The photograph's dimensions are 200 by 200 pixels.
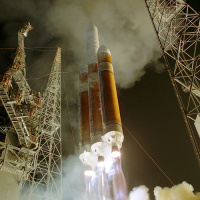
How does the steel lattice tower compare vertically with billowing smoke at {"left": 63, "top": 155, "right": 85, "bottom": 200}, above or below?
above

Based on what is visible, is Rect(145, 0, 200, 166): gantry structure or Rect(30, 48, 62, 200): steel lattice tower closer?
Rect(145, 0, 200, 166): gantry structure

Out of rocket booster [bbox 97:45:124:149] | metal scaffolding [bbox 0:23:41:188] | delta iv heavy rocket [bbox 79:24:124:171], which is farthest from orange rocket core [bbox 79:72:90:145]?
metal scaffolding [bbox 0:23:41:188]

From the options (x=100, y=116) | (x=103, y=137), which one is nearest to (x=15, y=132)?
(x=100, y=116)

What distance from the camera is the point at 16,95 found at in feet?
57.5

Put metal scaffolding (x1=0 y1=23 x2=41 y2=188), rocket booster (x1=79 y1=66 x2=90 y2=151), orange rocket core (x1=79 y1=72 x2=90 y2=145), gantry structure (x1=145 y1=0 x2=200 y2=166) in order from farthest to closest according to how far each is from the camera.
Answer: metal scaffolding (x1=0 y1=23 x2=41 y2=188), orange rocket core (x1=79 y1=72 x2=90 y2=145), rocket booster (x1=79 y1=66 x2=90 y2=151), gantry structure (x1=145 y1=0 x2=200 y2=166)

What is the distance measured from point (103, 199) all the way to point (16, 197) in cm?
952

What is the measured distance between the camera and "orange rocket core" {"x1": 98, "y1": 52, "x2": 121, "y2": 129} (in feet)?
38.1

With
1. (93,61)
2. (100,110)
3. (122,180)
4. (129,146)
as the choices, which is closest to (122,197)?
(122,180)

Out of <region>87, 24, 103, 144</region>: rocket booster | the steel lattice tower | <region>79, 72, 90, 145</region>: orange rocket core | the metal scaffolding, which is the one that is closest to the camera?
<region>87, 24, 103, 144</region>: rocket booster

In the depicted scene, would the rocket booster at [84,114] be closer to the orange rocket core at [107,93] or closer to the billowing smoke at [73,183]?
the orange rocket core at [107,93]

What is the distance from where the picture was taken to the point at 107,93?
40.5ft

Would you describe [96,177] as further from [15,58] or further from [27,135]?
[15,58]

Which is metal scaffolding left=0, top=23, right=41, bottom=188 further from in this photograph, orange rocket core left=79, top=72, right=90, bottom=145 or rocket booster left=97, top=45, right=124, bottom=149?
rocket booster left=97, top=45, right=124, bottom=149

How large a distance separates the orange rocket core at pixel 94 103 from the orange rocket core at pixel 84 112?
1210 millimetres
